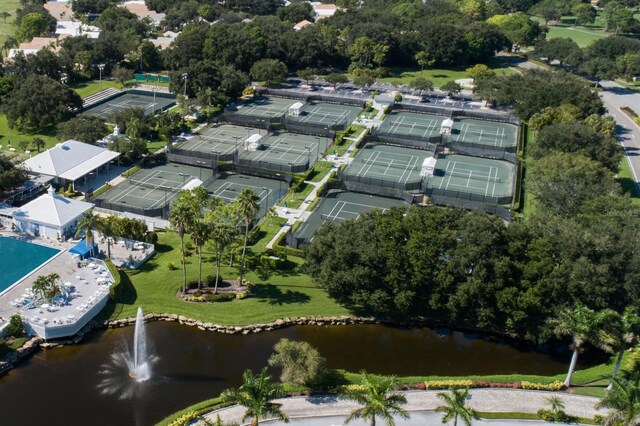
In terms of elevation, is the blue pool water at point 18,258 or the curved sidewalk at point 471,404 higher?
the curved sidewalk at point 471,404

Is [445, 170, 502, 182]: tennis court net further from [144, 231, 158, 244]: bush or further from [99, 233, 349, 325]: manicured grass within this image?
[144, 231, 158, 244]: bush

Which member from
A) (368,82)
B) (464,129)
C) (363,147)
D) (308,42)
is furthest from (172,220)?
(308,42)

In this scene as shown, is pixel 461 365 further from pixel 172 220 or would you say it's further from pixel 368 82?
pixel 368 82

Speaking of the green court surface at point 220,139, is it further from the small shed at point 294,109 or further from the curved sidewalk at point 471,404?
the curved sidewalk at point 471,404

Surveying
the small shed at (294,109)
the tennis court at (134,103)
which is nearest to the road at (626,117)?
the small shed at (294,109)

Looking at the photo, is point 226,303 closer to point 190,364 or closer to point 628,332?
point 190,364
